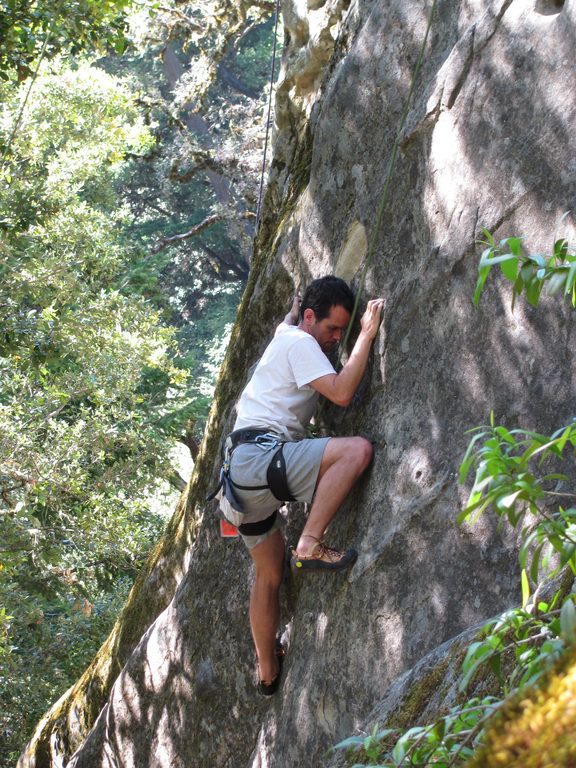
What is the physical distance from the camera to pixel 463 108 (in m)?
4.69

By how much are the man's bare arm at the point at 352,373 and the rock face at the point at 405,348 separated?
0.07 m

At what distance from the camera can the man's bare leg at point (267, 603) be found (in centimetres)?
529

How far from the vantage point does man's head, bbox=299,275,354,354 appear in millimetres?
4992

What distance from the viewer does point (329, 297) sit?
4988 millimetres

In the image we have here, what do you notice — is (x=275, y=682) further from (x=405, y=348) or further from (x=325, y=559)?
(x=405, y=348)

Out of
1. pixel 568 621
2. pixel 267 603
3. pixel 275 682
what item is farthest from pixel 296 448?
pixel 568 621

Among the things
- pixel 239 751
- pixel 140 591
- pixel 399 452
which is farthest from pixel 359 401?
pixel 140 591

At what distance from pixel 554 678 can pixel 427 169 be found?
3.86 m

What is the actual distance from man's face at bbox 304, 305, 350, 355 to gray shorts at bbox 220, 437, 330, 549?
563 mm

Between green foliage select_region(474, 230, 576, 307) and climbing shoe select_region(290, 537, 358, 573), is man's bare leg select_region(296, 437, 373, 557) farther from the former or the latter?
green foliage select_region(474, 230, 576, 307)

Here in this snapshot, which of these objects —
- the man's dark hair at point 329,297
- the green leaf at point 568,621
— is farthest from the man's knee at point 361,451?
the green leaf at point 568,621

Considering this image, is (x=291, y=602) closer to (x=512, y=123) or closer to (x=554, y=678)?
(x=512, y=123)

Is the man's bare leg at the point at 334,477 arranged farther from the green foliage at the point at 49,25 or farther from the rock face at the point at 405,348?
the green foliage at the point at 49,25

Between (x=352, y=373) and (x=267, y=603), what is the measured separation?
57.3 inches
